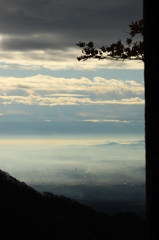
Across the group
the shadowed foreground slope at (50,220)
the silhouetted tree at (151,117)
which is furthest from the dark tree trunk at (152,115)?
the shadowed foreground slope at (50,220)

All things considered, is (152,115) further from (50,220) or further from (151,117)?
(50,220)

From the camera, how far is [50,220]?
984 centimetres

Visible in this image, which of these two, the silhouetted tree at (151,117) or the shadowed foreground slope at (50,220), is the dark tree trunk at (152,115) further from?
the shadowed foreground slope at (50,220)

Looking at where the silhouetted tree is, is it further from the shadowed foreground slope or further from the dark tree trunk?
the shadowed foreground slope

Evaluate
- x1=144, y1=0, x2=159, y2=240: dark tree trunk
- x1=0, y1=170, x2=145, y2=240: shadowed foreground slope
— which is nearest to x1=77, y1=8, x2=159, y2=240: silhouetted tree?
x1=144, y1=0, x2=159, y2=240: dark tree trunk

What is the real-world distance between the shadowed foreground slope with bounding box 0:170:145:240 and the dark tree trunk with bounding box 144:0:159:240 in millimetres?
5449

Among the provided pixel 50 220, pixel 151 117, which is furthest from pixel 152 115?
pixel 50 220

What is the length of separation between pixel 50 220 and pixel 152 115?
6.45 meters

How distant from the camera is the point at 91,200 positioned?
49.6 ft

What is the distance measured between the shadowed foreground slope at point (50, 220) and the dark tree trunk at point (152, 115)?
215 inches

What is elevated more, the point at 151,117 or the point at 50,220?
the point at 151,117

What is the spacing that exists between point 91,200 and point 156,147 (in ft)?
37.3

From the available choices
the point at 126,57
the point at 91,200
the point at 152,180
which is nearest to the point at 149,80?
the point at 152,180

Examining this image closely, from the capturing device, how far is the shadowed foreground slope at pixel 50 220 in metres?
9.31
